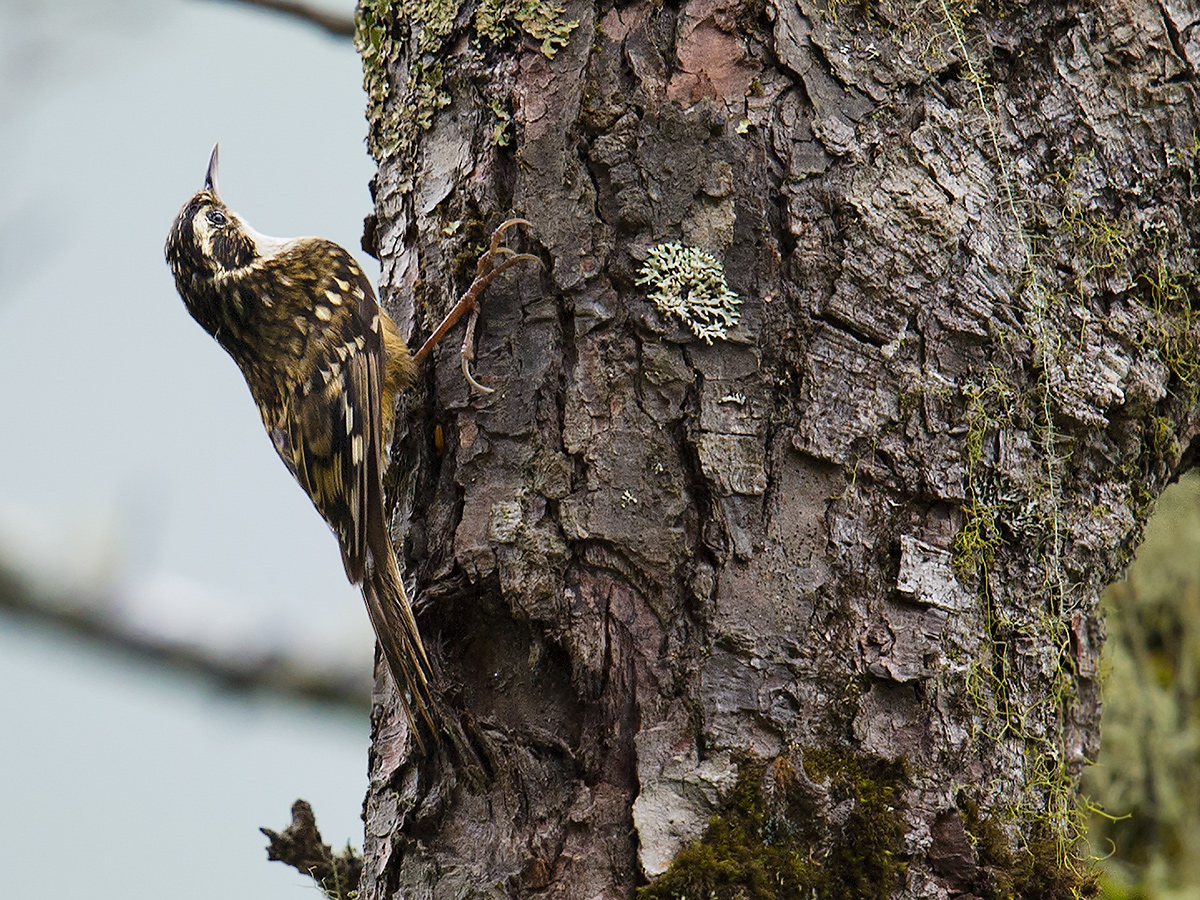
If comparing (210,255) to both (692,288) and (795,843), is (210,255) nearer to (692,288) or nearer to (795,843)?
(692,288)

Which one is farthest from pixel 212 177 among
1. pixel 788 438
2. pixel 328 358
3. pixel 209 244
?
pixel 788 438

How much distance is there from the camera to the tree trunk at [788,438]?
1580 millimetres

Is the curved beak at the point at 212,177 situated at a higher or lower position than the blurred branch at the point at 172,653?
higher

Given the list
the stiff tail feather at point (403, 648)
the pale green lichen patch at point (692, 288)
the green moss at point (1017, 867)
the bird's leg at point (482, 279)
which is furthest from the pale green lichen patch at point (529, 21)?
the green moss at point (1017, 867)

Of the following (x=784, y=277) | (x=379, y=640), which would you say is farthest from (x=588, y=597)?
(x=784, y=277)

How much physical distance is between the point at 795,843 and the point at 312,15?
90.2 inches

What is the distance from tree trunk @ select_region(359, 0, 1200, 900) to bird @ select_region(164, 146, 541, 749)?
Result: 66 mm

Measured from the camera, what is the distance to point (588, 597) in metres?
1.66

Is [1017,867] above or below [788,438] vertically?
below

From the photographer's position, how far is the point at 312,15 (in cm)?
291

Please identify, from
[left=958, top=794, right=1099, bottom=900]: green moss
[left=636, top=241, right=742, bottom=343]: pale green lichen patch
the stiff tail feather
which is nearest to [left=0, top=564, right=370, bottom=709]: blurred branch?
the stiff tail feather

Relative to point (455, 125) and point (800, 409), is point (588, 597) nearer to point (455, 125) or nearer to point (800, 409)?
point (800, 409)

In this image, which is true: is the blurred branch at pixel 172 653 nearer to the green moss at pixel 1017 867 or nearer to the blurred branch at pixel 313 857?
the blurred branch at pixel 313 857

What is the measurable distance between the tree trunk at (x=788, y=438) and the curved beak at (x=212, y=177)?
1.49 m
